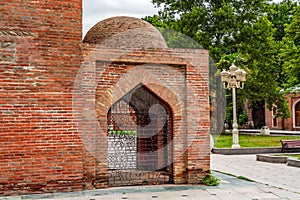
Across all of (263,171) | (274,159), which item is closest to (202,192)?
(263,171)

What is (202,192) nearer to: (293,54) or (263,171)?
(263,171)

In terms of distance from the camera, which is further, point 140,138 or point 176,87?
point 140,138

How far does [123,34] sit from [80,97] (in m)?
2.28

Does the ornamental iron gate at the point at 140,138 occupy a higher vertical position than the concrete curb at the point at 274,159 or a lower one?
higher

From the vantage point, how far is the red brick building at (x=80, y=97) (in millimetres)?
8234

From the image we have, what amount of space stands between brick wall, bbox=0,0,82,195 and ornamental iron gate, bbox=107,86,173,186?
1.63 m

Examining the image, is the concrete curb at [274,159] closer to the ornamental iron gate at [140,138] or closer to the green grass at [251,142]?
the green grass at [251,142]

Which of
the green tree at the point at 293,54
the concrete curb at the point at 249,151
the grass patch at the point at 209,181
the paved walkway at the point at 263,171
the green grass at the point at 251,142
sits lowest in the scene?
the paved walkway at the point at 263,171

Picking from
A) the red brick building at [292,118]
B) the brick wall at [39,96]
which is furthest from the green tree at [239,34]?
the brick wall at [39,96]

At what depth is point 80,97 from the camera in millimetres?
8727

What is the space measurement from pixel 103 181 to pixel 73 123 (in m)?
1.57

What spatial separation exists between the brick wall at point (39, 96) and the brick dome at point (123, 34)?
4.38 feet

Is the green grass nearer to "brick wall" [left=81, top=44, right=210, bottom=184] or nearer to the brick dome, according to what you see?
"brick wall" [left=81, top=44, right=210, bottom=184]

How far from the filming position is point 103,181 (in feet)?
29.5
